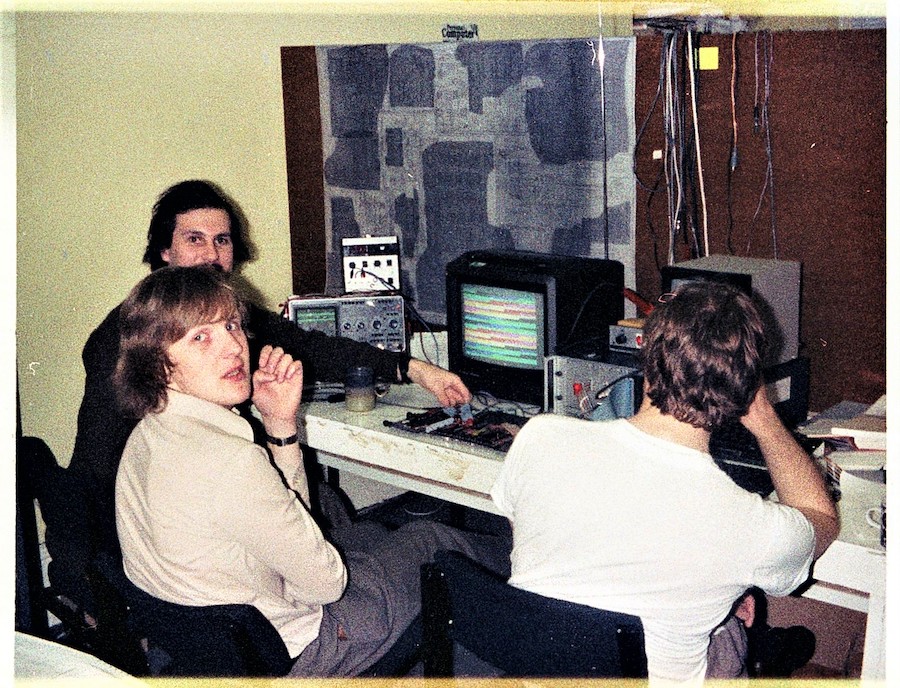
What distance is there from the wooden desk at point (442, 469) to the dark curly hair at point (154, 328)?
0.82 m

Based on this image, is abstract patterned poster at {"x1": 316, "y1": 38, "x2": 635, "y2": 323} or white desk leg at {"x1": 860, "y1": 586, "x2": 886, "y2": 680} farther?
abstract patterned poster at {"x1": 316, "y1": 38, "x2": 635, "y2": 323}

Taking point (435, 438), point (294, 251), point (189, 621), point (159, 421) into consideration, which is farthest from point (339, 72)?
point (189, 621)

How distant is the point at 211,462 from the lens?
1.79 metres

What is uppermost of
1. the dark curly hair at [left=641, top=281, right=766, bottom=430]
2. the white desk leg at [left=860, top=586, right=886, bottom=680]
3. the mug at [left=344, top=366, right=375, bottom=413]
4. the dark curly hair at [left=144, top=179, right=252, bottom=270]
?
the dark curly hair at [left=144, top=179, right=252, bottom=270]

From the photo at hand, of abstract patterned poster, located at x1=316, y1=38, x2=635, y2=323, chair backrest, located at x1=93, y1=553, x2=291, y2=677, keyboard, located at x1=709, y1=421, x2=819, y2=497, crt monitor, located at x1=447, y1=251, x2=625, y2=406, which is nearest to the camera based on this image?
chair backrest, located at x1=93, y1=553, x2=291, y2=677

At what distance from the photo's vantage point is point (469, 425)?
2.68 metres

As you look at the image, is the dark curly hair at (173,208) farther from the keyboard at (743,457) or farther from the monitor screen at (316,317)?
the keyboard at (743,457)

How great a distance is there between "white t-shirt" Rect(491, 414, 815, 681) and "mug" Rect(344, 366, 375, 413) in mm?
1271

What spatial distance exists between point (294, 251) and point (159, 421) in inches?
87.2

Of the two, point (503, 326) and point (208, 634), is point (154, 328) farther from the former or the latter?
point (503, 326)

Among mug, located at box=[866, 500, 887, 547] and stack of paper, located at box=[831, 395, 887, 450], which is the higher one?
stack of paper, located at box=[831, 395, 887, 450]

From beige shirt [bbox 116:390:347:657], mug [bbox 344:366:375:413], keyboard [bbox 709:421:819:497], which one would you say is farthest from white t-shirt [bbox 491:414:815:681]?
mug [bbox 344:366:375:413]

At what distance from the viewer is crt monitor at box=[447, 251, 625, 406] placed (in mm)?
2762

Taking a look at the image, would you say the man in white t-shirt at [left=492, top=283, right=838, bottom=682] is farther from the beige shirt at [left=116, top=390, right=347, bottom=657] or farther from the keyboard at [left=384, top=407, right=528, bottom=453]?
the keyboard at [left=384, top=407, right=528, bottom=453]
